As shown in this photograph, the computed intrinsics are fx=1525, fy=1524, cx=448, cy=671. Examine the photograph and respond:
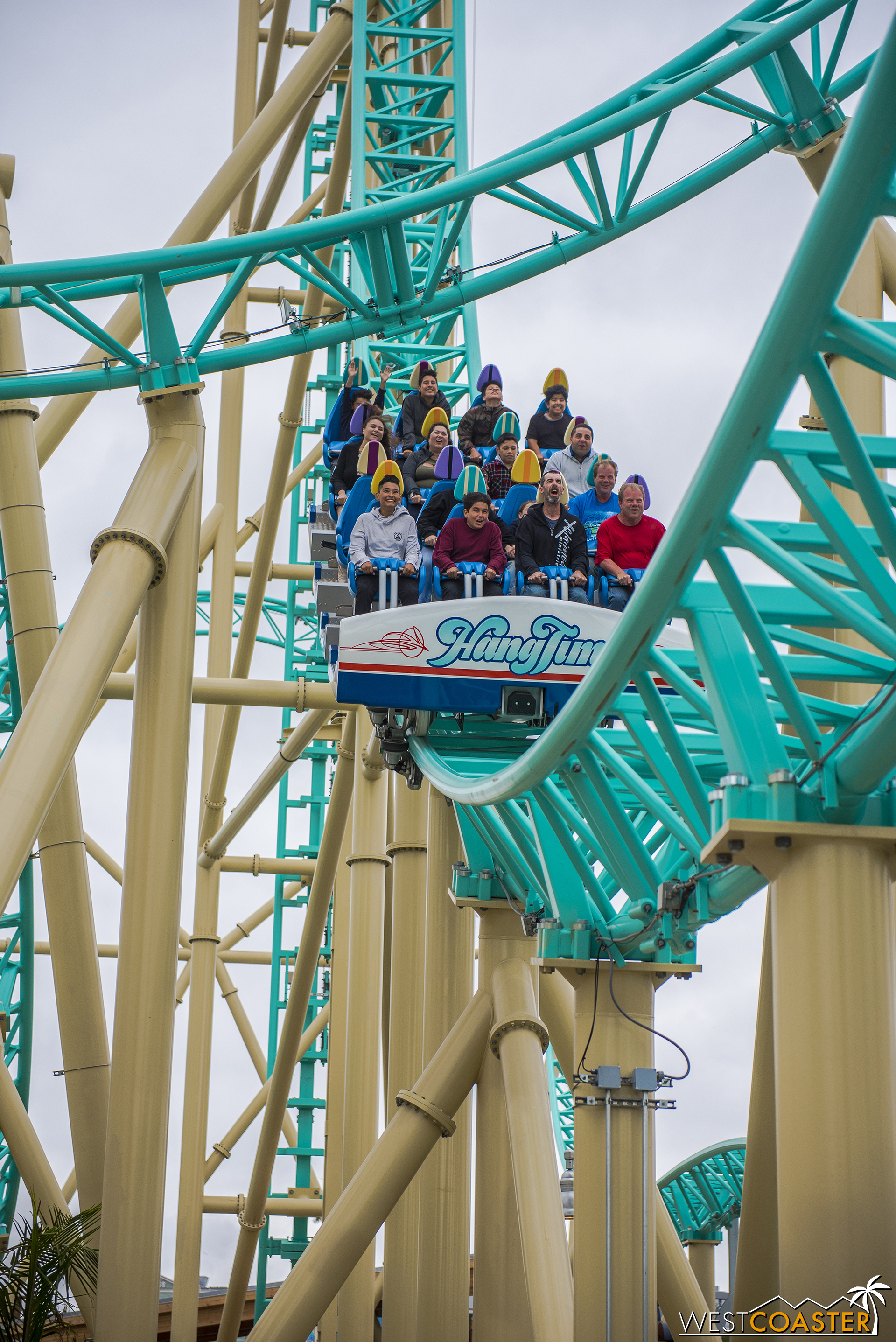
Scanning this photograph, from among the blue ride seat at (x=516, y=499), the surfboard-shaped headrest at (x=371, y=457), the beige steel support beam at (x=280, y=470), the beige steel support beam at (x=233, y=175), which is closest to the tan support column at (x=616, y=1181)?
the blue ride seat at (x=516, y=499)

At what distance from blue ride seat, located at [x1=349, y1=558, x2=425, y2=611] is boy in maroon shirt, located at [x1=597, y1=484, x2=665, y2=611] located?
1297mm

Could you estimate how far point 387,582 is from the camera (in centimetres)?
1026

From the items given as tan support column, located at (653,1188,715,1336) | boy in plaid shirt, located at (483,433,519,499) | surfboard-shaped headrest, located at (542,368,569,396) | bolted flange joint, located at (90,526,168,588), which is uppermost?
surfboard-shaped headrest, located at (542,368,569,396)

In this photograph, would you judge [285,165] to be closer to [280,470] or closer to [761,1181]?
[280,470]

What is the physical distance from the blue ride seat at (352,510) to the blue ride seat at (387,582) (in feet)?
1.61

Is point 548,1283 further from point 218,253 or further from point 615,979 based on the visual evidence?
point 218,253

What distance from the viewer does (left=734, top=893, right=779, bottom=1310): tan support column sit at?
862cm

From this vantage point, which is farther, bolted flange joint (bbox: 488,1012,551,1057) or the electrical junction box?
bolted flange joint (bbox: 488,1012,551,1057)

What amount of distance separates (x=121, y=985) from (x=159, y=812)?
994 millimetres

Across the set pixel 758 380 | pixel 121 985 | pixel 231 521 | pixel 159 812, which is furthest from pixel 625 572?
pixel 231 521

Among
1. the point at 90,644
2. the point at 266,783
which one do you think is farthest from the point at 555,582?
the point at 266,783

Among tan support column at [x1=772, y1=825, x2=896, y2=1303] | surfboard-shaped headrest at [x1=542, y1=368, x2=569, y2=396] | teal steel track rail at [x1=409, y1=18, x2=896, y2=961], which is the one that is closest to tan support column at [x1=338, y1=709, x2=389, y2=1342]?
surfboard-shaped headrest at [x1=542, y1=368, x2=569, y2=396]

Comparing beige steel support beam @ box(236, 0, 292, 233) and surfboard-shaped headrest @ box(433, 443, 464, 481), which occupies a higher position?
beige steel support beam @ box(236, 0, 292, 233)

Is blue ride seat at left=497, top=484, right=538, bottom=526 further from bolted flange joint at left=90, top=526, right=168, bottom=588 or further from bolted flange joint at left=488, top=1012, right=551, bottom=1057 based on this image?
bolted flange joint at left=488, top=1012, right=551, bottom=1057
